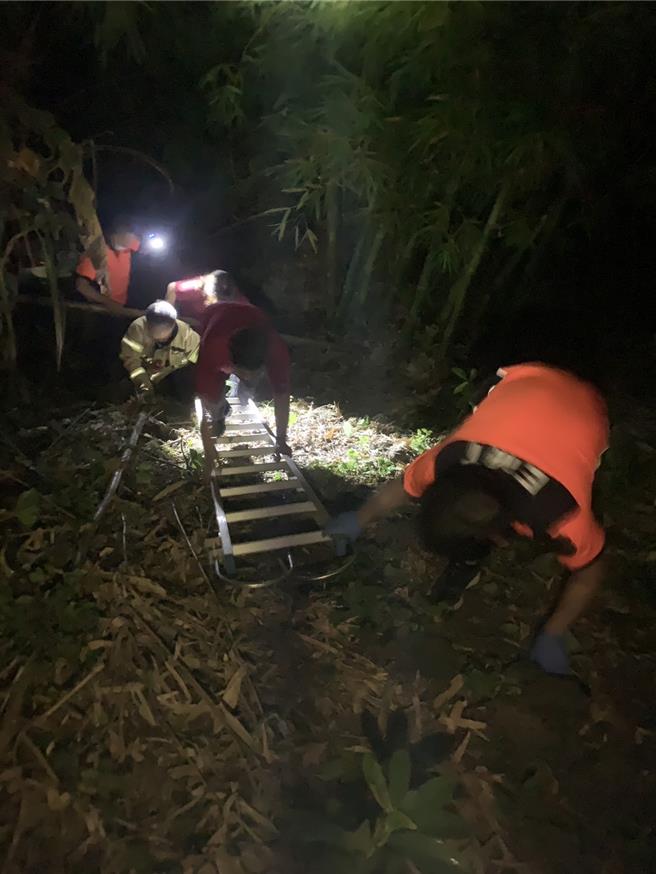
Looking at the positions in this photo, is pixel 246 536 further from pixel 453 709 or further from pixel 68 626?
pixel 453 709

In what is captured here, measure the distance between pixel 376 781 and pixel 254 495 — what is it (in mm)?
2272

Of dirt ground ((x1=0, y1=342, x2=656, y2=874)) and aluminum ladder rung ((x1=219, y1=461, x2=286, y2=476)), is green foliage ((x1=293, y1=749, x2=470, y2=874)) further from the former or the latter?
aluminum ladder rung ((x1=219, y1=461, x2=286, y2=476))

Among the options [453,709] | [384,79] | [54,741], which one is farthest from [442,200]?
[54,741]

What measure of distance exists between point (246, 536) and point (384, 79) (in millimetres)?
3934

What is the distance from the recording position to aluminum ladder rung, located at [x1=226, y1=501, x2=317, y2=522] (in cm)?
365

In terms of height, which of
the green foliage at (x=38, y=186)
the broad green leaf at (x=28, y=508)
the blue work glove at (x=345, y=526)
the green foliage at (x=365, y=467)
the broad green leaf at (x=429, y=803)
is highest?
→ the green foliage at (x=38, y=186)

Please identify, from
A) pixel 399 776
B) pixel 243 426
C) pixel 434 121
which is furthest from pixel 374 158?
pixel 399 776

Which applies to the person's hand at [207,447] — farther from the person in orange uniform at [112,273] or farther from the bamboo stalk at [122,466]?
the person in orange uniform at [112,273]

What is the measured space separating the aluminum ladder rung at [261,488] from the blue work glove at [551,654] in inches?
74.2

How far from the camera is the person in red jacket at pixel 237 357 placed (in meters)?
4.01

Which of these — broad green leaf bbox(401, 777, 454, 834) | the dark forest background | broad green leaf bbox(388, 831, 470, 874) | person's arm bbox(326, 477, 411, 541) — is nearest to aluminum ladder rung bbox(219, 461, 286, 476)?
person's arm bbox(326, 477, 411, 541)

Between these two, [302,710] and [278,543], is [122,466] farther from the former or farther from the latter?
[302,710]

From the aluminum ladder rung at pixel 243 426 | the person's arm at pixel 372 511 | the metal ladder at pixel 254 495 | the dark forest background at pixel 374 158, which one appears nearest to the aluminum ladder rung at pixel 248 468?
the metal ladder at pixel 254 495

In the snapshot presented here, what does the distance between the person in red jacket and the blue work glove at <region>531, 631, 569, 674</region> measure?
2324mm
